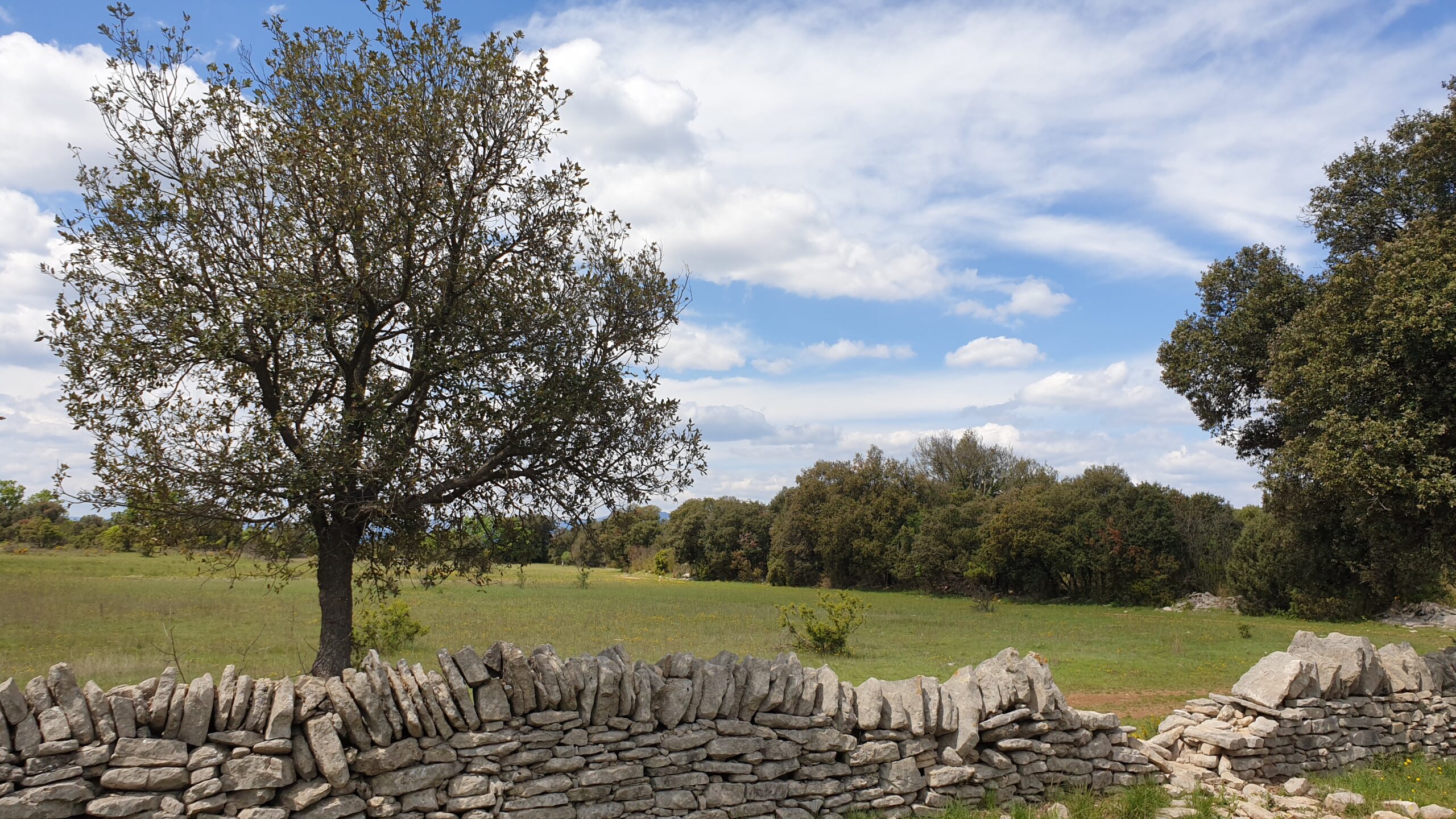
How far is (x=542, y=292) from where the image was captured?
1065 cm

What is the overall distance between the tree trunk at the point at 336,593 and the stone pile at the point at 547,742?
69.1 inches

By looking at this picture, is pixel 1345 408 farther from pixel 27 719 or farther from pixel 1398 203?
pixel 27 719

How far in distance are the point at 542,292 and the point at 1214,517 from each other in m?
48.0

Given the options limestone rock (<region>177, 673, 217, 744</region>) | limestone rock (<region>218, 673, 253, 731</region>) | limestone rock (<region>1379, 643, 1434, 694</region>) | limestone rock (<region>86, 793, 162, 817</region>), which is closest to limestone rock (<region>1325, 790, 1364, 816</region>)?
limestone rock (<region>1379, 643, 1434, 694</region>)

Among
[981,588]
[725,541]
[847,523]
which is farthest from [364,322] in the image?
[725,541]

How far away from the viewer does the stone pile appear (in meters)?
6.14

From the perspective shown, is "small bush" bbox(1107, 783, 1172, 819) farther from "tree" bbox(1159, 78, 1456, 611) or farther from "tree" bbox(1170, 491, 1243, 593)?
"tree" bbox(1170, 491, 1243, 593)

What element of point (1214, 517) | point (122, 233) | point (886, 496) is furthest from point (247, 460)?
point (886, 496)

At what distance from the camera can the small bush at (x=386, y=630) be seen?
64.8ft

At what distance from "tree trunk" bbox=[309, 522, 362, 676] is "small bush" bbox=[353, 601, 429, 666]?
9.70 m

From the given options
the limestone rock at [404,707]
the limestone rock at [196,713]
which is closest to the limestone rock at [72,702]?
the limestone rock at [196,713]

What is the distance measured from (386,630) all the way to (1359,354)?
21.7 m

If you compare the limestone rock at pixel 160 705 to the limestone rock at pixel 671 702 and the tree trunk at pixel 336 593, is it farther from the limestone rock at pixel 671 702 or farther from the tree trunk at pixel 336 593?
the limestone rock at pixel 671 702

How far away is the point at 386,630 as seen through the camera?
68.0 ft
